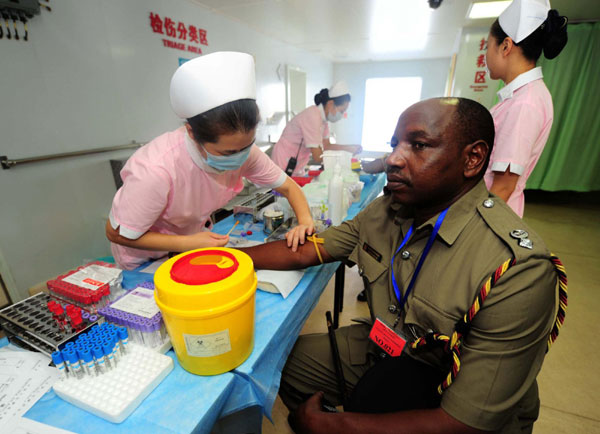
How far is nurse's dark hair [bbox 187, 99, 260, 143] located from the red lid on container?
16.7 inches

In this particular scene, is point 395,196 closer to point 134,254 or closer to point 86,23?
point 134,254

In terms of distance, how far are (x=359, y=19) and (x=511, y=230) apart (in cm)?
374

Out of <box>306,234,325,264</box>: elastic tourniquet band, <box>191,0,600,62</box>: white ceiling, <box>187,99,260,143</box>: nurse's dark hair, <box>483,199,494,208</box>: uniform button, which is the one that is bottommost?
<box>306,234,325,264</box>: elastic tourniquet band

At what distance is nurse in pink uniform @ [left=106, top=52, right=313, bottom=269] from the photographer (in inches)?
36.3

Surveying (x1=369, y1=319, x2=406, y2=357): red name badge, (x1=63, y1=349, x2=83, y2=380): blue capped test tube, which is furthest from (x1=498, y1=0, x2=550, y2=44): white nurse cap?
(x1=63, y1=349, x2=83, y2=380): blue capped test tube

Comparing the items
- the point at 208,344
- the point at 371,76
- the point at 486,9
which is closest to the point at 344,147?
the point at 486,9

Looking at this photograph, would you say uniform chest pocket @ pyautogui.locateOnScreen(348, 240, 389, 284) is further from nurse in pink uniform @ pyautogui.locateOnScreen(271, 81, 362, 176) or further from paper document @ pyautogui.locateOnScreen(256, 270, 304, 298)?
nurse in pink uniform @ pyautogui.locateOnScreen(271, 81, 362, 176)

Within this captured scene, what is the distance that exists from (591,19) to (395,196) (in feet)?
16.5

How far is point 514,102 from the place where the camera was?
4.25 feet

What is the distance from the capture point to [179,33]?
2.94 metres

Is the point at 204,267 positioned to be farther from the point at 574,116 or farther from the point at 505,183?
the point at 574,116

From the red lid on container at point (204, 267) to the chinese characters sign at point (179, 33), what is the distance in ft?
9.63

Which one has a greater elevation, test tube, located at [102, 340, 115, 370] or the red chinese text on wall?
the red chinese text on wall

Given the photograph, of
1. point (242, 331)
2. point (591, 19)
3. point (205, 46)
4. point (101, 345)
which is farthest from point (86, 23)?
point (591, 19)
